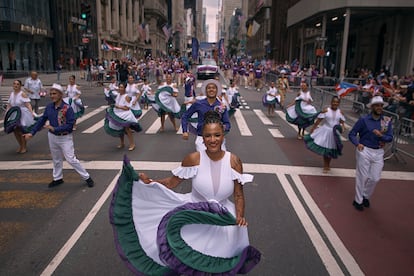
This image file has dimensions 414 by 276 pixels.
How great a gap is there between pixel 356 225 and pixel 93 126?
35.3 feet

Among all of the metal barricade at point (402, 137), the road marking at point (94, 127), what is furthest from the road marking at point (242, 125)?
the road marking at point (94, 127)

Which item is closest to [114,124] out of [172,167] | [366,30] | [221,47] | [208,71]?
[172,167]

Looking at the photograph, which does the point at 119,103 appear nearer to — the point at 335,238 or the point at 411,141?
the point at 335,238

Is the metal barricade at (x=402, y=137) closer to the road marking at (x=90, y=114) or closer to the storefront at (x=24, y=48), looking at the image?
the road marking at (x=90, y=114)

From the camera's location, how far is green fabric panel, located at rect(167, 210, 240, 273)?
10.2 feet

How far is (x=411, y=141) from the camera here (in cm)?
1041

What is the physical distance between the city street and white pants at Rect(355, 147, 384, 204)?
18.5 inches

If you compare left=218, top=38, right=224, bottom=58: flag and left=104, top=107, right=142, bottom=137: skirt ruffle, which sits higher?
left=218, top=38, right=224, bottom=58: flag

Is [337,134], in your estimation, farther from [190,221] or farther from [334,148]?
[190,221]

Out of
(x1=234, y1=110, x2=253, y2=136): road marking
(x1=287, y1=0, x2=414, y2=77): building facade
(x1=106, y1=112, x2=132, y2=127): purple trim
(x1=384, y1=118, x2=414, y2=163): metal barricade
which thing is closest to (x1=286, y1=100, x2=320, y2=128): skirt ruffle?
(x1=234, y1=110, x2=253, y2=136): road marking

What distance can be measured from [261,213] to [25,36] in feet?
116

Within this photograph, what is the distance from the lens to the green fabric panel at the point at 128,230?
3.30 m

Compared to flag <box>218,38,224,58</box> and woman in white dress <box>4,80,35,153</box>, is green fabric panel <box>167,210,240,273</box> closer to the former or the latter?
woman in white dress <box>4,80,35,153</box>

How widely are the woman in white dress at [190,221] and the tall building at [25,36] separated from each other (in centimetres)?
3087
